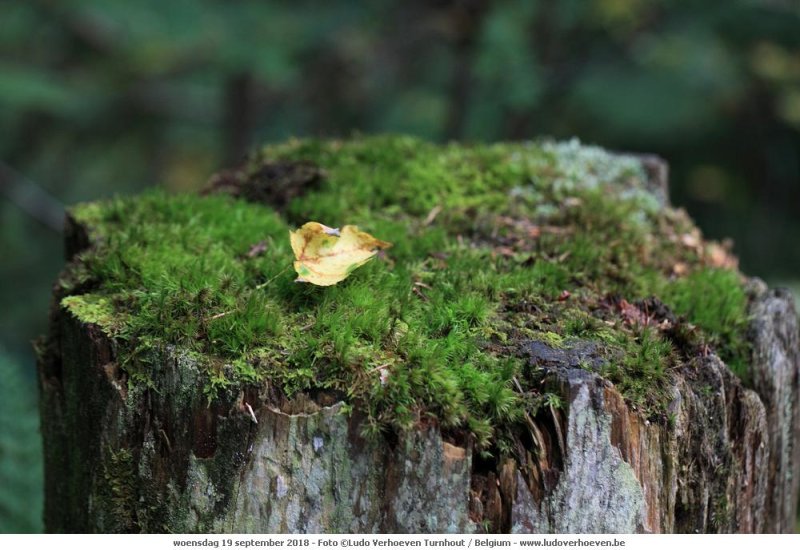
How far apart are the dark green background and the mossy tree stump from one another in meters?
4.62

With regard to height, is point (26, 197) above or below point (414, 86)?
below

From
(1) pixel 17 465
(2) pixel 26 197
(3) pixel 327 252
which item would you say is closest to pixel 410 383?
(3) pixel 327 252

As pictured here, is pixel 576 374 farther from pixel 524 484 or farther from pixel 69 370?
pixel 69 370

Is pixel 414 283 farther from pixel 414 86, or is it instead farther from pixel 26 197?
pixel 414 86

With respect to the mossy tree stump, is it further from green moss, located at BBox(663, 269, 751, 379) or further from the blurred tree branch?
the blurred tree branch

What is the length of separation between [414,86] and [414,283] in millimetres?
8971

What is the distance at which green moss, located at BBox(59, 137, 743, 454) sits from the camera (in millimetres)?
2180

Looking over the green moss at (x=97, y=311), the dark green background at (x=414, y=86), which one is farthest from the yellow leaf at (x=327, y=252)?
the dark green background at (x=414, y=86)

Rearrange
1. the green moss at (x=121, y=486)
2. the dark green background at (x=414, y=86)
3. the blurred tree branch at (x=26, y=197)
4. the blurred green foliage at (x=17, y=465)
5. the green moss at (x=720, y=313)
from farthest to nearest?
the blurred tree branch at (x=26, y=197), the dark green background at (x=414, y=86), the blurred green foliage at (x=17, y=465), the green moss at (x=720, y=313), the green moss at (x=121, y=486)

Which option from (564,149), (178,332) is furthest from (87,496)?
(564,149)

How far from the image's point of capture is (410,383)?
2127 mm

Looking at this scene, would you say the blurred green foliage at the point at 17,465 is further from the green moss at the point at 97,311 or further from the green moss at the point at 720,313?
the green moss at the point at 720,313

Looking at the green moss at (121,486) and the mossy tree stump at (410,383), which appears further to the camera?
the green moss at (121,486)

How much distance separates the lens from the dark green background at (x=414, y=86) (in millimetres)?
8008
